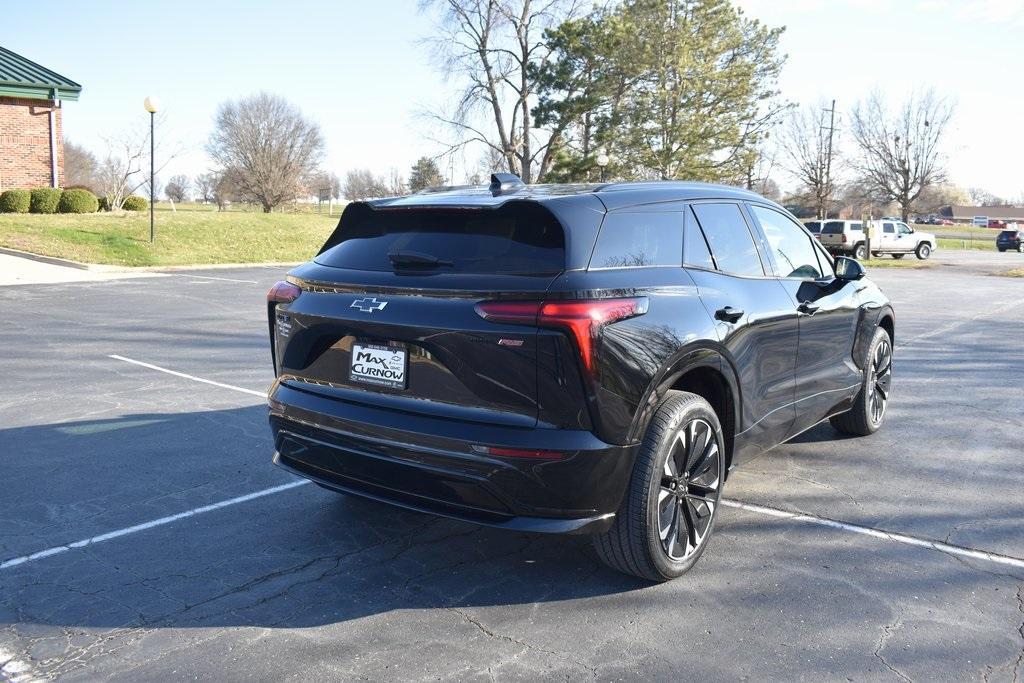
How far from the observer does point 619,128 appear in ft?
135

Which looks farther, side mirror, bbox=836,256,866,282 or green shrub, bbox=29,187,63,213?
green shrub, bbox=29,187,63,213

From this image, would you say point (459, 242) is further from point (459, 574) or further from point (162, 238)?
point (162, 238)

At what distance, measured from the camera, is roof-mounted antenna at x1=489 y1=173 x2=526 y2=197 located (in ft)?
12.7

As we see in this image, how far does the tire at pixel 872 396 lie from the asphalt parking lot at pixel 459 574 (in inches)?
4.7

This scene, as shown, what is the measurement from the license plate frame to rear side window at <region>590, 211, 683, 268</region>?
87 centimetres

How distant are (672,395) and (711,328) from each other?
41 cm

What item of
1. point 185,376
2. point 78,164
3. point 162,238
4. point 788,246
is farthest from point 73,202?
point 78,164

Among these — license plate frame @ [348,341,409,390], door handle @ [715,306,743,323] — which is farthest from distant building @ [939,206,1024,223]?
license plate frame @ [348,341,409,390]

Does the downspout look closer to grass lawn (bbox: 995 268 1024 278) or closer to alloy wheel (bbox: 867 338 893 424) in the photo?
alloy wheel (bbox: 867 338 893 424)

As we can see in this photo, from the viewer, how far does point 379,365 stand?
3.42 metres

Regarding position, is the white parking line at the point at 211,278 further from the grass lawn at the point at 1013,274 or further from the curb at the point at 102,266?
the grass lawn at the point at 1013,274

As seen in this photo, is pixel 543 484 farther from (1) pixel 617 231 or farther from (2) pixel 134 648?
(2) pixel 134 648

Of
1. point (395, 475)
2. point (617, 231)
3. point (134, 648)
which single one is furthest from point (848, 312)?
point (134, 648)

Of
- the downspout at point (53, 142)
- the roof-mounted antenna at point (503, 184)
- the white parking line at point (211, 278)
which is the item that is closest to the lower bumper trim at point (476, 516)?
the roof-mounted antenna at point (503, 184)
